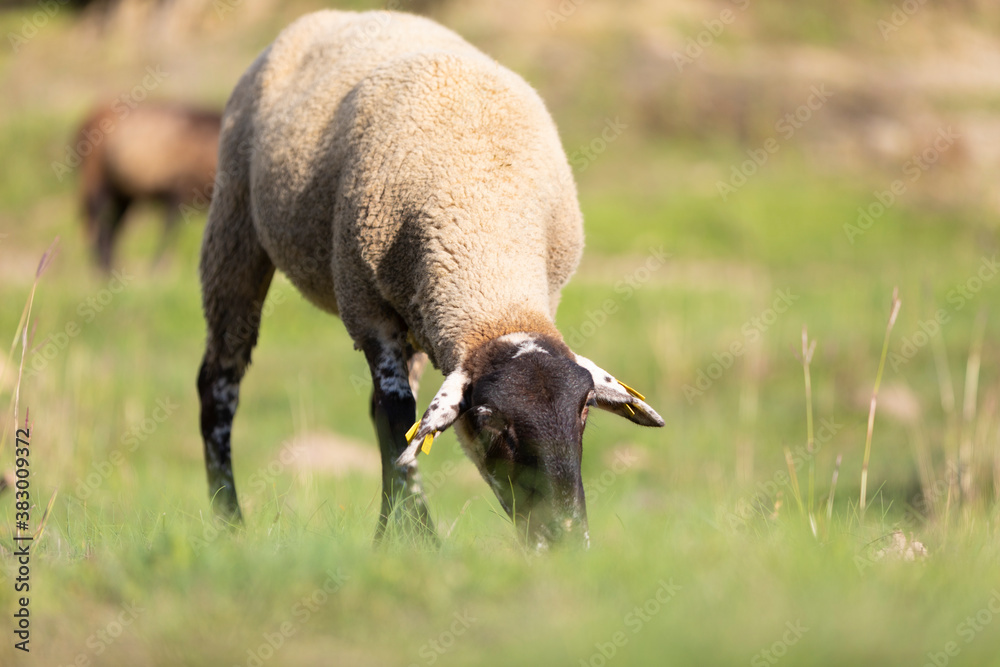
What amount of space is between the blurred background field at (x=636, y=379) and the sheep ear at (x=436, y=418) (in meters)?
0.37

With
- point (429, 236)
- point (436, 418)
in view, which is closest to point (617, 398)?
point (436, 418)

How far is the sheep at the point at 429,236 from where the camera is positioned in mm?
3539

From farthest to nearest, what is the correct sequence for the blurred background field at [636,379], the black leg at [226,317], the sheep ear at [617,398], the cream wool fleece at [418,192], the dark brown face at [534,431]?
the black leg at [226,317]
the cream wool fleece at [418,192]
the sheep ear at [617,398]
the dark brown face at [534,431]
the blurred background field at [636,379]

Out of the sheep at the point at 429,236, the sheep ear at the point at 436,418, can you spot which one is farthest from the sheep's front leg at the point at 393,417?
the sheep ear at the point at 436,418

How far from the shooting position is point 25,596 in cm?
287

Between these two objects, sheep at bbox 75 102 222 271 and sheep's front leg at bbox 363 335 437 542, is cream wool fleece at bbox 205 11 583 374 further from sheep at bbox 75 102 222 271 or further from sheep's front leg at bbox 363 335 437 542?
sheep at bbox 75 102 222 271

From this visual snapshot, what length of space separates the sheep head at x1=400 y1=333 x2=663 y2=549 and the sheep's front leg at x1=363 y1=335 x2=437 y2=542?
0.57 metres

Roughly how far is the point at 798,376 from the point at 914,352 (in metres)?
1.30

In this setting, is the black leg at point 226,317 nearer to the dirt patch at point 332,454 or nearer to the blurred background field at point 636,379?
the blurred background field at point 636,379

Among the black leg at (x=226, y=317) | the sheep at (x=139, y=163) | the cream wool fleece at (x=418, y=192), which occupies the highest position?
the cream wool fleece at (x=418, y=192)

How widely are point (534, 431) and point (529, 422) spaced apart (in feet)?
0.12

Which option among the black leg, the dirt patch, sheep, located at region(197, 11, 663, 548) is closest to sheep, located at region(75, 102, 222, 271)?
the dirt patch

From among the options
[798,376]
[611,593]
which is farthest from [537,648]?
[798,376]

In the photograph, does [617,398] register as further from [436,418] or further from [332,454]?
[332,454]
